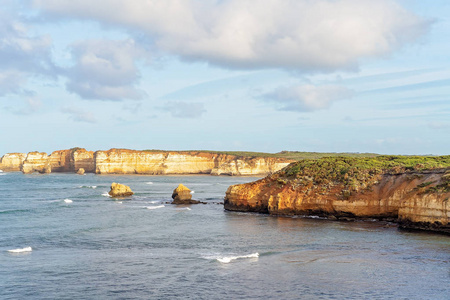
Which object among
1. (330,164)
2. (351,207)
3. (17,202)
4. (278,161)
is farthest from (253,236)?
(278,161)

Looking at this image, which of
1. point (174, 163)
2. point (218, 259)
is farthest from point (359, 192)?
point (174, 163)

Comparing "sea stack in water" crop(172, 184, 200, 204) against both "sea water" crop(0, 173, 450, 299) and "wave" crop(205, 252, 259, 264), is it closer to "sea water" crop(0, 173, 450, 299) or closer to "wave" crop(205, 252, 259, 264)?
"sea water" crop(0, 173, 450, 299)

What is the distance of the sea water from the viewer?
22.4 meters

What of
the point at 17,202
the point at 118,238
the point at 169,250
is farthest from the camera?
the point at 17,202

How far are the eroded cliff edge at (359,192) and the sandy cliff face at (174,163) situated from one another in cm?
10400

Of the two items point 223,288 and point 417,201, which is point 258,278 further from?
point 417,201

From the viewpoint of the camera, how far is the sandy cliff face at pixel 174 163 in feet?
527

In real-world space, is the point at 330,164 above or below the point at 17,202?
above

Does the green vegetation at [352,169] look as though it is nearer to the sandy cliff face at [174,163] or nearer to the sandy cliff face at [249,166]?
the sandy cliff face at [249,166]

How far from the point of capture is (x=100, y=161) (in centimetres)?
15950

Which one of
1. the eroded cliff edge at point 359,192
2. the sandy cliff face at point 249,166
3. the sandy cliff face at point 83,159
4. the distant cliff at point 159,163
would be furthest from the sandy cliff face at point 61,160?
the eroded cliff edge at point 359,192

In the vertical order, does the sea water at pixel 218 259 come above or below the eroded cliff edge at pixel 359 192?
below

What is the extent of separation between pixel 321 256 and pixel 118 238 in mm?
16329

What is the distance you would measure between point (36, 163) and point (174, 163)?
5272cm
